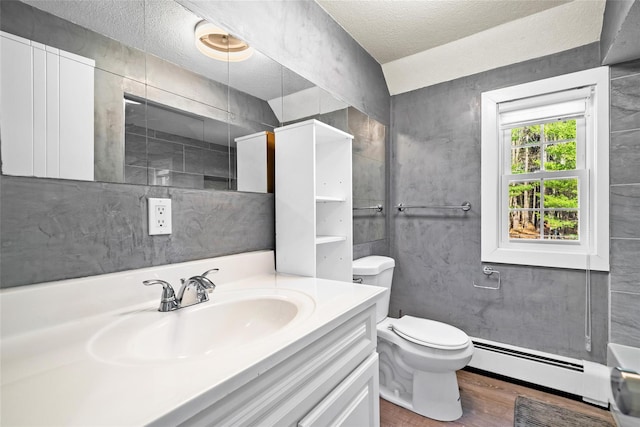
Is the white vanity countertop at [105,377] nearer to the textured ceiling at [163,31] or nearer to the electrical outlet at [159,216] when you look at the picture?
the electrical outlet at [159,216]

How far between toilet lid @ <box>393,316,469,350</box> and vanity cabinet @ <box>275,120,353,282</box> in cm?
48

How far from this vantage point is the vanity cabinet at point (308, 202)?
1342 millimetres

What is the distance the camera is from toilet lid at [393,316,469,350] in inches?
62.4

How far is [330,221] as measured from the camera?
5.61 feet

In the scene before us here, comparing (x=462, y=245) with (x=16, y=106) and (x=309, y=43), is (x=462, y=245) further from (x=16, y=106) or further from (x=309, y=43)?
(x=16, y=106)

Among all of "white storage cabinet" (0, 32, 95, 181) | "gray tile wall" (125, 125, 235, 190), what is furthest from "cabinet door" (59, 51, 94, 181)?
"gray tile wall" (125, 125, 235, 190)

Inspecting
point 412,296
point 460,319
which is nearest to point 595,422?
point 460,319

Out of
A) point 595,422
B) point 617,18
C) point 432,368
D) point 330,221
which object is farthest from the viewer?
point 330,221

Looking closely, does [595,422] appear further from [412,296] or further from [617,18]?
[617,18]

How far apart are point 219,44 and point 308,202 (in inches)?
29.1

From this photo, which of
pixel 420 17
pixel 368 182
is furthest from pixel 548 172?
pixel 420 17

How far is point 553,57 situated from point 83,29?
2475 mm

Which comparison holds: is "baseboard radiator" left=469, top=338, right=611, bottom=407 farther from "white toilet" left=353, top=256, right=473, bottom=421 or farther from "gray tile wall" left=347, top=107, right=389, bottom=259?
"gray tile wall" left=347, top=107, right=389, bottom=259

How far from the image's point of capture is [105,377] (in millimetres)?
511
